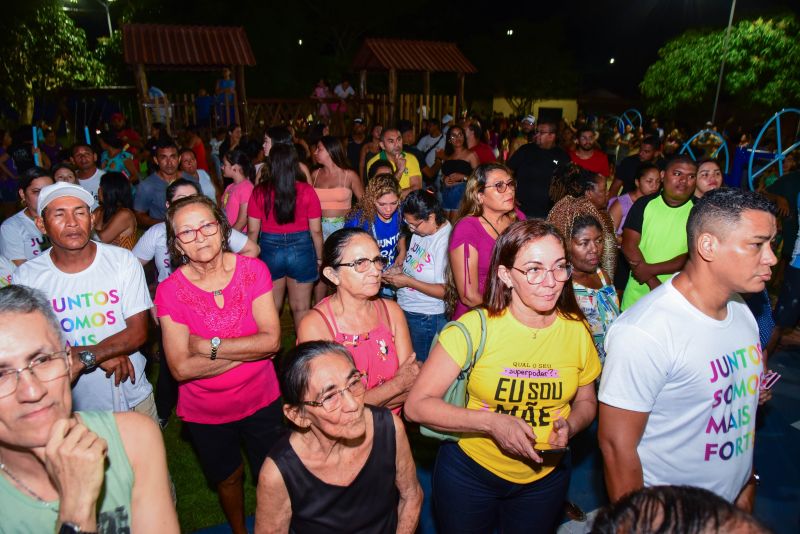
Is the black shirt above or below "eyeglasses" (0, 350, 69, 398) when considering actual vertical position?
above

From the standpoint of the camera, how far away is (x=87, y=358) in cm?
281

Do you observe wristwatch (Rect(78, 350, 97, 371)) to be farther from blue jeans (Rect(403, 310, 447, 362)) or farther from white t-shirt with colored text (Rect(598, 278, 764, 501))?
white t-shirt with colored text (Rect(598, 278, 764, 501))

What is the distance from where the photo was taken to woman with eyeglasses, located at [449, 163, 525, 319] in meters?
3.64

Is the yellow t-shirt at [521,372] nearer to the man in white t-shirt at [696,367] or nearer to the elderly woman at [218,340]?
the man in white t-shirt at [696,367]

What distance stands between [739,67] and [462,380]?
83.9 feet

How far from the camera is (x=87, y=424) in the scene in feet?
5.30

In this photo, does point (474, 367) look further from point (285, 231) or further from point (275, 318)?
point (285, 231)

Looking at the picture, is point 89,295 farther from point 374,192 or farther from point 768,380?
point 768,380

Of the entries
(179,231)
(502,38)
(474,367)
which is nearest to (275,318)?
(179,231)

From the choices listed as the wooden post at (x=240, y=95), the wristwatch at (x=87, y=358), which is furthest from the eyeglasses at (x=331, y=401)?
the wooden post at (x=240, y=95)

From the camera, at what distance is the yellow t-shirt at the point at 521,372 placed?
7.86ft

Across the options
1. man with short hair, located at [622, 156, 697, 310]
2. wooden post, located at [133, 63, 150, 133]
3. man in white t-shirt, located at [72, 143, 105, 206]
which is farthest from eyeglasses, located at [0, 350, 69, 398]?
wooden post, located at [133, 63, 150, 133]

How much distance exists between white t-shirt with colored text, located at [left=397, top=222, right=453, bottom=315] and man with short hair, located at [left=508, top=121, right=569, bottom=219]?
2.51 metres

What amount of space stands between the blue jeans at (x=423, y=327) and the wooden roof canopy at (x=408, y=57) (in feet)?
44.1
